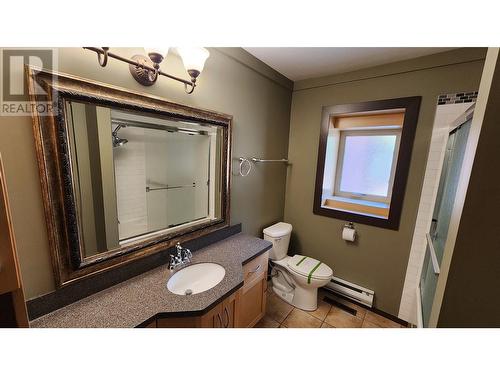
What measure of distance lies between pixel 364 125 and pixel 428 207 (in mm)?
946

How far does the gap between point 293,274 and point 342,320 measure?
621mm

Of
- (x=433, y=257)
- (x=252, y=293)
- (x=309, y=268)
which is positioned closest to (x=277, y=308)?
(x=309, y=268)

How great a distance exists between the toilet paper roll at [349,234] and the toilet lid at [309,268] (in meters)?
0.36

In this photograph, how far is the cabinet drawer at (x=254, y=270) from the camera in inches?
54.7

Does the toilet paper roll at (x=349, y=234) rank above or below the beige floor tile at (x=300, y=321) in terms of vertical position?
above

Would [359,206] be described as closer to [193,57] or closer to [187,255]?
[187,255]

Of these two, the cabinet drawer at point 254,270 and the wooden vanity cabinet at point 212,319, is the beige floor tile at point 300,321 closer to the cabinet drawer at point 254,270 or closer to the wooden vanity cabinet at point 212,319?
the cabinet drawer at point 254,270

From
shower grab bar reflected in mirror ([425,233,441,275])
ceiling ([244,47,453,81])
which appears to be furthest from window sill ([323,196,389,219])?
ceiling ([244,47,453,81])

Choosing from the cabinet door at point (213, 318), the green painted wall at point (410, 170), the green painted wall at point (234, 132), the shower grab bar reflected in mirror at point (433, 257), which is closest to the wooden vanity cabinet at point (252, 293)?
the cabinet door at point (213, 318)

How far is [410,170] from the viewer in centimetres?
166

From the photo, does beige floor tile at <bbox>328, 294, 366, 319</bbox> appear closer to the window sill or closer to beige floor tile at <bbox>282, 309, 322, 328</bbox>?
beige floor tile at <bbox>282, 309, 322, 328</bbox>

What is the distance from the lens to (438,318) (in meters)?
0.55
